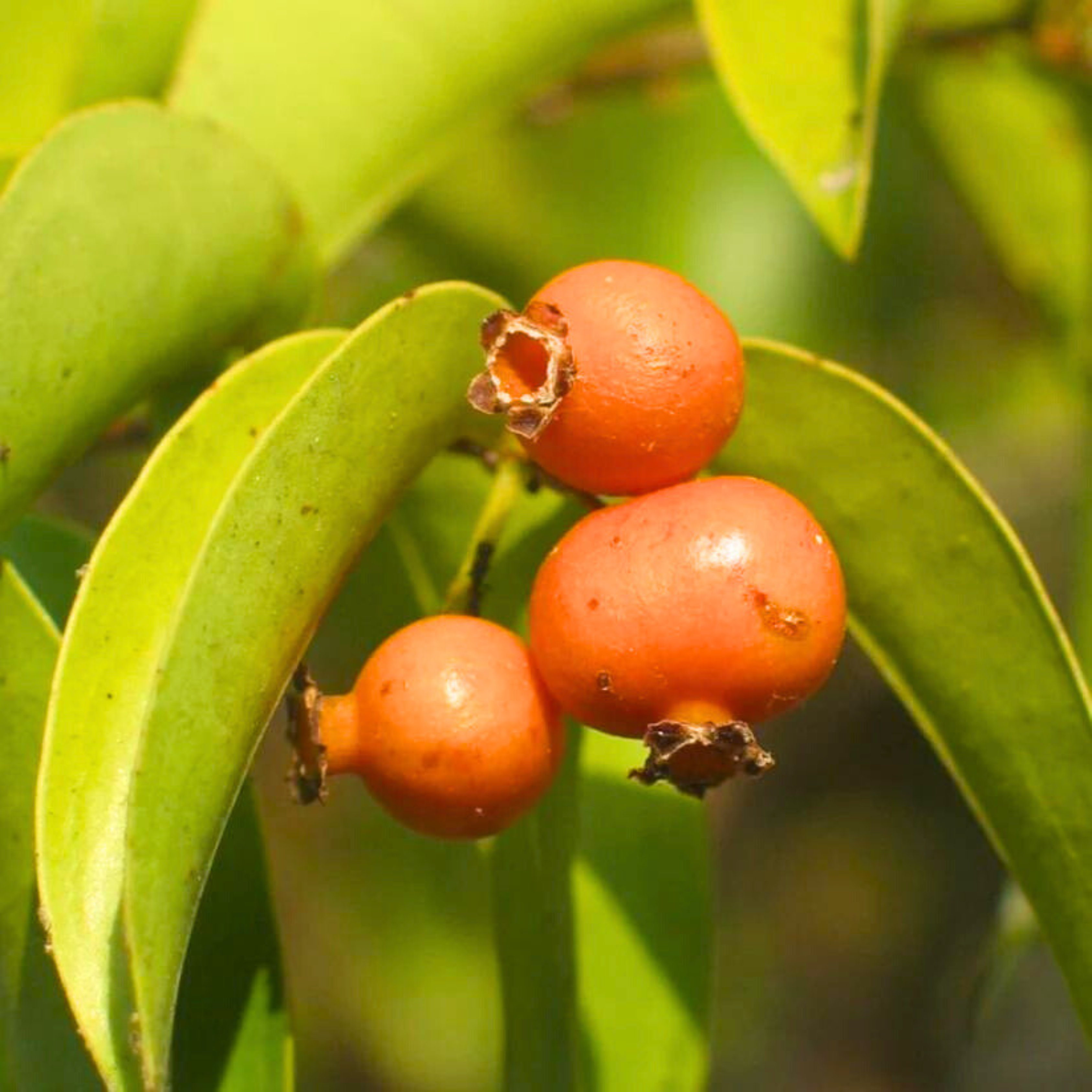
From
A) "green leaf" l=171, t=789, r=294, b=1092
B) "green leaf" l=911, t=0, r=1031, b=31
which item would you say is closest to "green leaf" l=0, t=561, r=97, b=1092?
"green leaf" l=171, t=789, r=294, b=1092

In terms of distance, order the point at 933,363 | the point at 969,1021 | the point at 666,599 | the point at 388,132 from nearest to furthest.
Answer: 1. the point at 666,599
2. the point at 388,132
3. the point at 969,1021
4. the point at 933,363

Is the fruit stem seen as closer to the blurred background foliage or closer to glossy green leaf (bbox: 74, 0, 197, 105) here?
the blurred background foliage

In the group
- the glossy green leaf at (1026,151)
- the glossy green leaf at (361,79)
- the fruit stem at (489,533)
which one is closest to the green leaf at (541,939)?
the fruit stem at (489,533)

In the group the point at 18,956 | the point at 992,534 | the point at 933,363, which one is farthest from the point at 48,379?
the point at 933,363

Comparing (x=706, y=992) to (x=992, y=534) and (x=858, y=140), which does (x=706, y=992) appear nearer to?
(x=992, y=534)

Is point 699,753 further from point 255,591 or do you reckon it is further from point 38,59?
point 38,59

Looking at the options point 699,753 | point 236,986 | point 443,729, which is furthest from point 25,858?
point 699,753

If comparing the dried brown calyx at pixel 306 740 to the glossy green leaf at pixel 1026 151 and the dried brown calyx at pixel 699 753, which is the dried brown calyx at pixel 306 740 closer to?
the dried brown calyx at pixel 699 753
